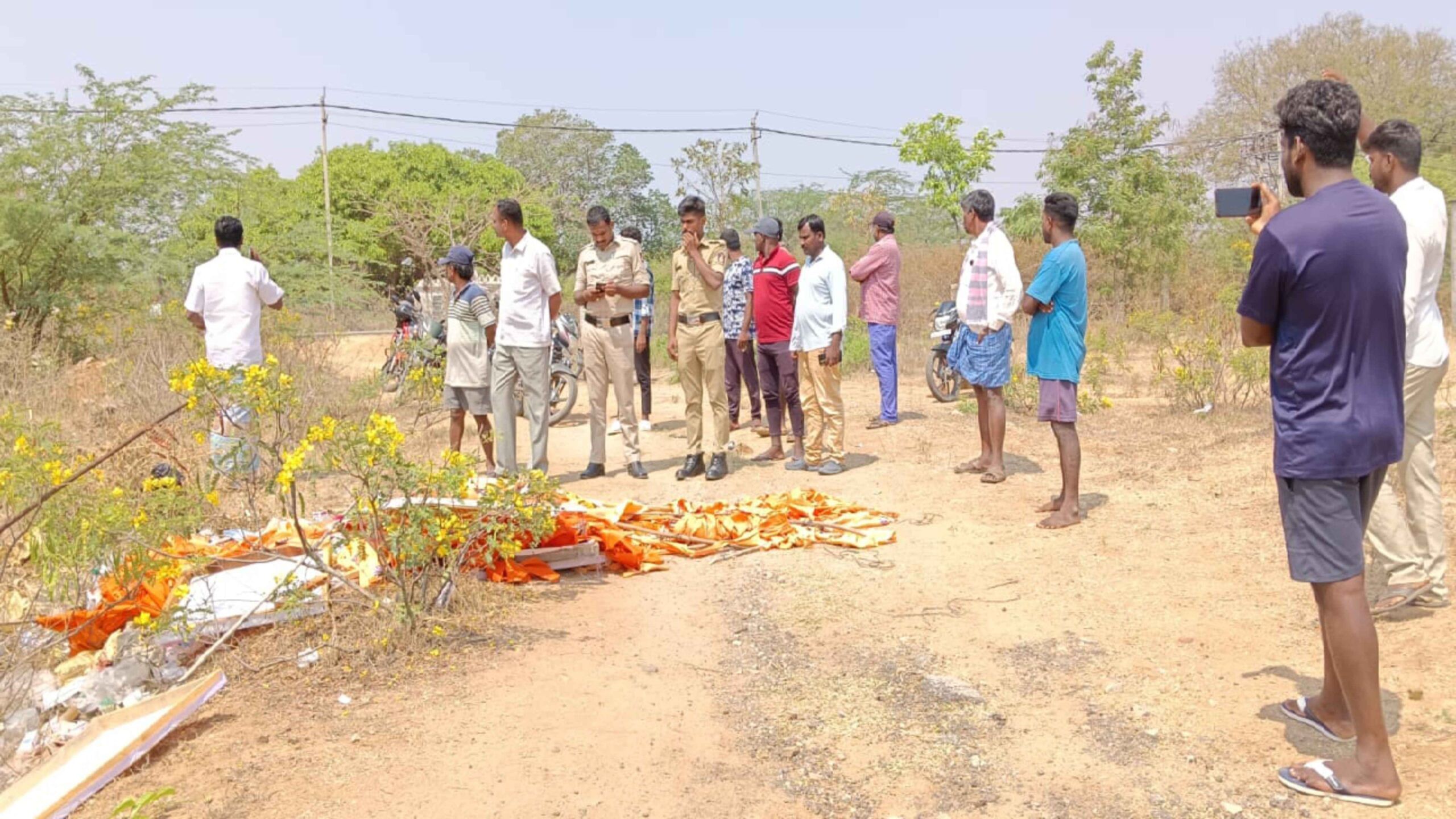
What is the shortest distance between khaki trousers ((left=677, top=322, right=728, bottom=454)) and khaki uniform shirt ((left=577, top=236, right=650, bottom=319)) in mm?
485

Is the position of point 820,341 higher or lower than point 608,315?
lower

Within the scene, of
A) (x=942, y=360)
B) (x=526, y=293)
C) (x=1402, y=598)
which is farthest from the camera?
(x=942, y=360)

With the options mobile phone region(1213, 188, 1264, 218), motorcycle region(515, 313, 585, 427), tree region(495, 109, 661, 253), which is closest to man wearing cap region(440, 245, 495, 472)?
motorcycle region(515, 313, 585, 427)

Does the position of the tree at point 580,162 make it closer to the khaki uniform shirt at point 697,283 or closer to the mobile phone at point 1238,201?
the khaki uniform shirt at point 697,283

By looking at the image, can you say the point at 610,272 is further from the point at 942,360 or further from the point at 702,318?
the point at 942,360

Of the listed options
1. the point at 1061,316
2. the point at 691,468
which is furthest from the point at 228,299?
the point at 1061,316

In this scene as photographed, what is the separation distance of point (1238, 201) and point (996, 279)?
349 cm

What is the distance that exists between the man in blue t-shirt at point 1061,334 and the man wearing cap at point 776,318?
89.5 inches

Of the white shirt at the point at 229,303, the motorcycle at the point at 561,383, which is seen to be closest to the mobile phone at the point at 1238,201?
the white shirt at the point at 229,303

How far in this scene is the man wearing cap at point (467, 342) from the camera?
304 inches

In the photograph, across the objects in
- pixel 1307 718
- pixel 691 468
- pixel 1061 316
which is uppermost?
pixel 1061 316

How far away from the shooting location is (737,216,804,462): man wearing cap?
852cm

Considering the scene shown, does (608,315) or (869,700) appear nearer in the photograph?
(869,700)

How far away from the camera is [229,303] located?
22.5 ft
